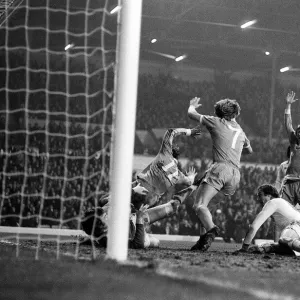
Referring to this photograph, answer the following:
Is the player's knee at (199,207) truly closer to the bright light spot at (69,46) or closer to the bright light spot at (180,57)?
the bright light spot at (69,46)

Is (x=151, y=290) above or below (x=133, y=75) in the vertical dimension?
below

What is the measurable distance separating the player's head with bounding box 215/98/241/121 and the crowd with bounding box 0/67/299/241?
5.75 metres

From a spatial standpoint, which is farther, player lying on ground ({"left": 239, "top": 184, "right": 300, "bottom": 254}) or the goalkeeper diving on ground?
the goalkeeper diving on ground

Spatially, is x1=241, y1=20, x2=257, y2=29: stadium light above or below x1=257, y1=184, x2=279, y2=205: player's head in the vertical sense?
above

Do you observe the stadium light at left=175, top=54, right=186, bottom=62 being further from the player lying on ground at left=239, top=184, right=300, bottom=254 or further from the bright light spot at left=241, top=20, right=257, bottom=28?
the player lying on ground at left=239, top=184, right=300, bottom=254

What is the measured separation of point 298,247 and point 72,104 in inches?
537

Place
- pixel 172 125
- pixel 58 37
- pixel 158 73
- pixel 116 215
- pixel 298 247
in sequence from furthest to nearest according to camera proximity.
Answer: pixel 158 73
pixel 172 125
pixel 58 37
pixel 298 247
pixel 116 215

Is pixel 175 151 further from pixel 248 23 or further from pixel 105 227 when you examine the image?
pixel 248 23

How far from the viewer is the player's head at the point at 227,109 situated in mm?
6758

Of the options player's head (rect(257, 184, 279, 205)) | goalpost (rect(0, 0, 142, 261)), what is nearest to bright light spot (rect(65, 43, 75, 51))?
goalpost (rect(0, 0, 142, 261))

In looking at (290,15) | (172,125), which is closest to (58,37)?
(172,125)

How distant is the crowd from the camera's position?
14930 millimetres

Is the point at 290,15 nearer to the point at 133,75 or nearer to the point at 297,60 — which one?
the point at 297,60

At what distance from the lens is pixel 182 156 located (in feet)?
61.8
